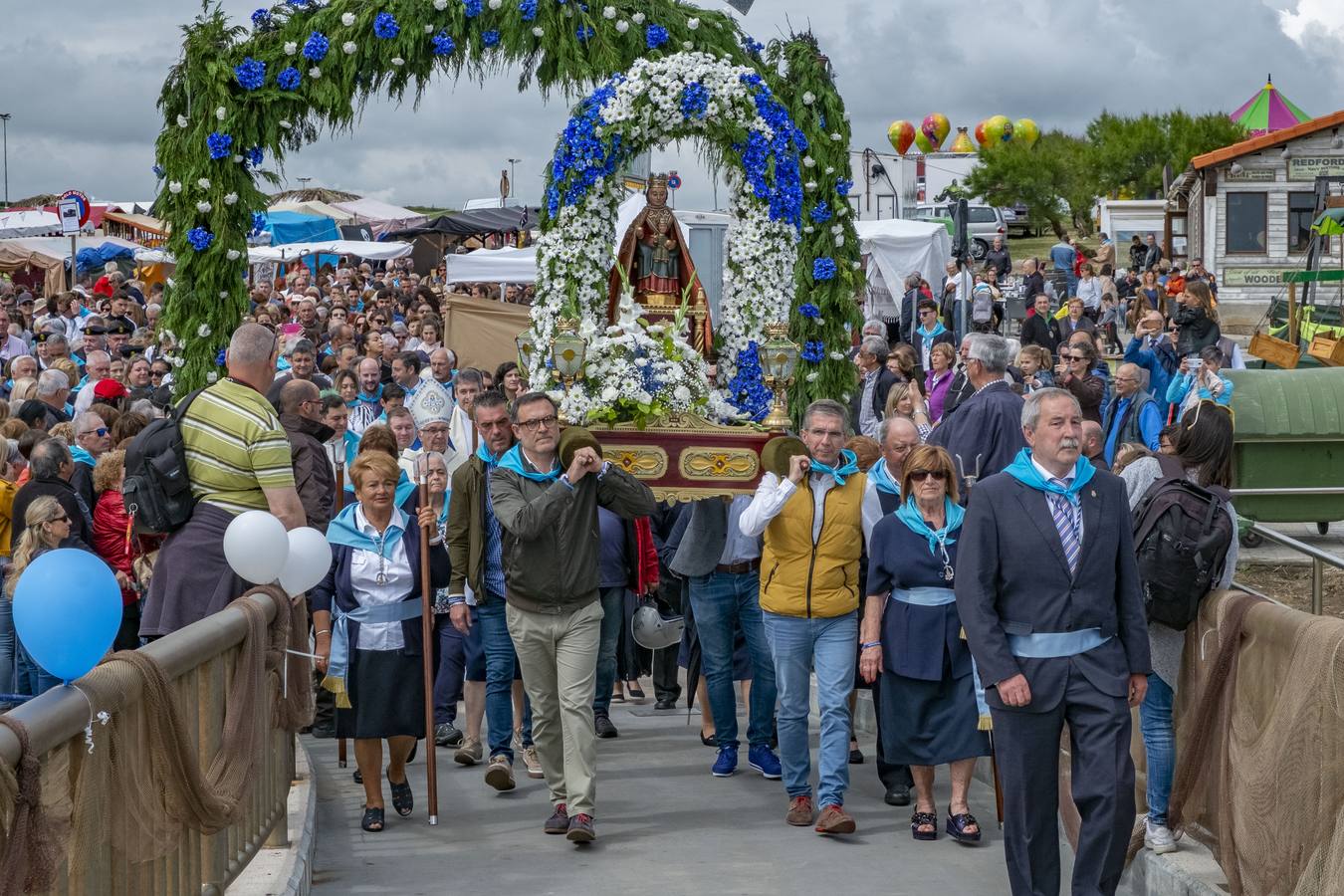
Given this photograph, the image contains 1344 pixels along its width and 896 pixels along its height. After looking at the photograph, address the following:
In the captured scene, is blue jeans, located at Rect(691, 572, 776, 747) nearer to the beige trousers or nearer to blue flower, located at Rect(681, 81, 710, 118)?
the beige trousers

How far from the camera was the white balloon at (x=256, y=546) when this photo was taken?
6.18 metres

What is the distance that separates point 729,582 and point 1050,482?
2.90 meters

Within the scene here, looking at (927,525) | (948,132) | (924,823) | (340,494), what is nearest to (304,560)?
(927,525)

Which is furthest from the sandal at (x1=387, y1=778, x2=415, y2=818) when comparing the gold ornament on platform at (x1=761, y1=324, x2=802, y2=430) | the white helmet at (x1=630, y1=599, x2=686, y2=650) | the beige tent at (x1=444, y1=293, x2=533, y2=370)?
the beige tent at (x1=444, y1=293, x2=533, y2=370)

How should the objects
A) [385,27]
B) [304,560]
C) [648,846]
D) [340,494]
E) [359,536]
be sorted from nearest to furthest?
[304,560] < [648,846] < [359,536] < [340,494] < [385,27]

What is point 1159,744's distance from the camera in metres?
6.67

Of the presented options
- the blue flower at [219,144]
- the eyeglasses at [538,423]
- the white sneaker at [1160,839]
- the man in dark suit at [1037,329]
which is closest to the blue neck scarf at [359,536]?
the eyeglasses at [538,423]

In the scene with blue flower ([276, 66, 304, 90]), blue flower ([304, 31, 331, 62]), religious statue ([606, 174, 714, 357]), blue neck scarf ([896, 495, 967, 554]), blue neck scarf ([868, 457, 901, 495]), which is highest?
blue flower ([304, 31, 331, 62])

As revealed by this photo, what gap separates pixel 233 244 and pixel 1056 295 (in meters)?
23.6

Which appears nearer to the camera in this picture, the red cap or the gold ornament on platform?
the gold ornament on platform

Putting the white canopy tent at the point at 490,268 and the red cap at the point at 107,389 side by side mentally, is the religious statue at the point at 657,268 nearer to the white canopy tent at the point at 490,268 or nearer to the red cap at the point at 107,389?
the red cap at the point at 107,389

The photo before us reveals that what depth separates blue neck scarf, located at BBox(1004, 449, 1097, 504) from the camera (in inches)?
246

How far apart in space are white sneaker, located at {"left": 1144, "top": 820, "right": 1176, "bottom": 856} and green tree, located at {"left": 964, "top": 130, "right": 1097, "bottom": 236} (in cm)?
6453

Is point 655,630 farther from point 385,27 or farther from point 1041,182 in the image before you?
point 1041,182
